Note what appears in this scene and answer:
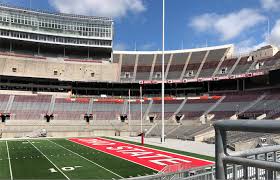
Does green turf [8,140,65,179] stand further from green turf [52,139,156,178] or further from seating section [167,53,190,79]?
seating section [167,53,190,79]

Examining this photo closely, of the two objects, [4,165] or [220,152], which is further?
[4,165]

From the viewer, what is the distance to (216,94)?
66938mm

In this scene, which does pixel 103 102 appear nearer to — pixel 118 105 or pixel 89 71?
pixel 118 105

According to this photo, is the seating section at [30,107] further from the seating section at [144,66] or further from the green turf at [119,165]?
the green turf at [119,165]

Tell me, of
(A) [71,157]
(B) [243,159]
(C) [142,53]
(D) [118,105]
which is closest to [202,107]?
(D) [118,105]

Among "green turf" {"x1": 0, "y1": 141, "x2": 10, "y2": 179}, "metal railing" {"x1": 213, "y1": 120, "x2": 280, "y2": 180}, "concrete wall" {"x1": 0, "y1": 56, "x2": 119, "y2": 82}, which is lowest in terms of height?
"green turf" {"x1": 0, "y1": 141, "x2": 10, "y2": 179}

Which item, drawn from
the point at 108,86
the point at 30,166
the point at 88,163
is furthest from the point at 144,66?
the point at 30,166

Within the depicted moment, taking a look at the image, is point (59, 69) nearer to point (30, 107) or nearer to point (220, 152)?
point (30, 107)

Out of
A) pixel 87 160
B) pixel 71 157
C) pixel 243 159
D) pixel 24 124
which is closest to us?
pixel 243 159

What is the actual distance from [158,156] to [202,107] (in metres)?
32.9

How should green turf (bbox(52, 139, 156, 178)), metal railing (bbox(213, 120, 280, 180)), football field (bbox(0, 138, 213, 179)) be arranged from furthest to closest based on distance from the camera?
green turf (bbox(52, 139, 156, 178)) < football field (bbox(0, 138, 213, 179)) < metal railing (bbox(213, 120, 280, 180))

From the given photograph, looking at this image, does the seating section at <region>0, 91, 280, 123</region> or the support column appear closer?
the support column

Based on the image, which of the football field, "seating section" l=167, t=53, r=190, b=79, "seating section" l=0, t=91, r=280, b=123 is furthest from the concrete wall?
the football field

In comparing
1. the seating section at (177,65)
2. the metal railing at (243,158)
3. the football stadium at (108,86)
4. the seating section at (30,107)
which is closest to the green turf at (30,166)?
the football stadium at (108,86)
